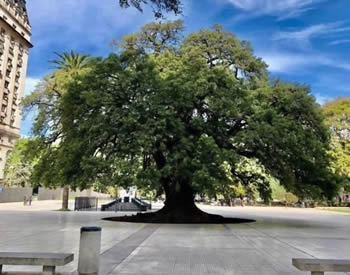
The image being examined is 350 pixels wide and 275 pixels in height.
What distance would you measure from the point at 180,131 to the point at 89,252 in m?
10.3

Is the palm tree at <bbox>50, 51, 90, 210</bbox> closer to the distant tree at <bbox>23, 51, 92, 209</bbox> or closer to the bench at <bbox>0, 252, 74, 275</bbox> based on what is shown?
the distant tree at <bbox>23, 51, 92, 209</bbox>

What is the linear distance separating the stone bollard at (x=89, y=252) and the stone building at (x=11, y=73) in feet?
172

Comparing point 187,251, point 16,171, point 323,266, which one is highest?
point 16,171

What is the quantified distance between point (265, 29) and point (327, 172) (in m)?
7.58

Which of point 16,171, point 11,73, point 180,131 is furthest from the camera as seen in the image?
point 11,73

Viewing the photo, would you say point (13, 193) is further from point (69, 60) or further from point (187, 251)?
point (187, 251)

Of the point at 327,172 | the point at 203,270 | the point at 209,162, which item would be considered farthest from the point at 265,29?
the point at 203,270

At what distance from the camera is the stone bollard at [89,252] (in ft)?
20.7

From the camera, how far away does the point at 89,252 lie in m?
6.37

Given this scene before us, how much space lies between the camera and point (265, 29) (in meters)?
15.7

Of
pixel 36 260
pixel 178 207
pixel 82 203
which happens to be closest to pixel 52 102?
pixel 82 203

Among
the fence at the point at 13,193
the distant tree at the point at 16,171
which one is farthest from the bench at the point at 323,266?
the distant tree at the point at 16,171

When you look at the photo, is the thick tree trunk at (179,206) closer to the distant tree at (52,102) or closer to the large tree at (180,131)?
the large tree at (180,131)

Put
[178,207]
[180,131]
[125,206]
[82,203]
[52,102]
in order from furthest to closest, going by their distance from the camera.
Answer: [82,203], [125,206], [52,102], [178,207], [180,131]
